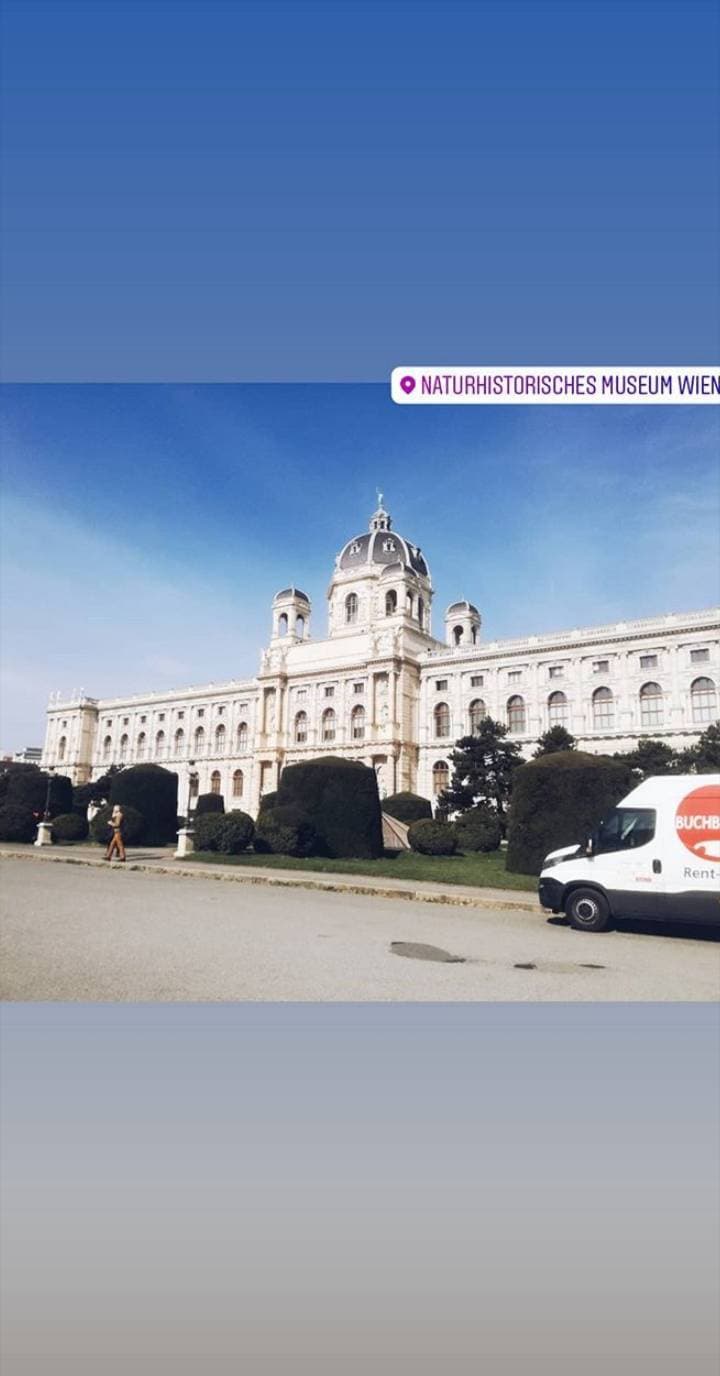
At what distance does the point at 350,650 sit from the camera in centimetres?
5103

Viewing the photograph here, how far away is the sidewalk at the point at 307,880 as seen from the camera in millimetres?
11773

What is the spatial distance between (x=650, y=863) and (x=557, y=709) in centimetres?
3506

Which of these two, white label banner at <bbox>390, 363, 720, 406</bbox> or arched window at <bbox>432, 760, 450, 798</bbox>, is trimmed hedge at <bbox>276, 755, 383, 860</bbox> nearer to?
white label banner at <bbox>390, 363, 720, 406</bbox>

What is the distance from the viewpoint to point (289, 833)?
18562 mm

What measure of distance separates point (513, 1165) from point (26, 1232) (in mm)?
2058

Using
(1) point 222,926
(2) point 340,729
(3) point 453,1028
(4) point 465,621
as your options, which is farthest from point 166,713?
(3) point 453,1028

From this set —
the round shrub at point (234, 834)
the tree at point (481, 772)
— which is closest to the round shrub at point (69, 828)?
the round shrub at point (234, 834)

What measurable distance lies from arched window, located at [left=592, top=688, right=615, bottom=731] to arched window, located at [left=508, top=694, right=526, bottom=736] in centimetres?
479

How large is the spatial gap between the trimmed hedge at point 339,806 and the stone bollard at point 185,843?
8.04 feet

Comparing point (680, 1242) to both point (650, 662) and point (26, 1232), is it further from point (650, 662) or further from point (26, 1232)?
point (650, 662)

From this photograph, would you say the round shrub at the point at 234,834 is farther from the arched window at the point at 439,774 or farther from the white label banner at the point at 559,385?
the arched window at the point at 439,774

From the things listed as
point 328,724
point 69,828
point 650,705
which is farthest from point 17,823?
point 328,724

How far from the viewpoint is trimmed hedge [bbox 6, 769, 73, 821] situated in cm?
Result: 1995

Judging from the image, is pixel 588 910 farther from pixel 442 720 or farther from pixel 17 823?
pixel 442 720
